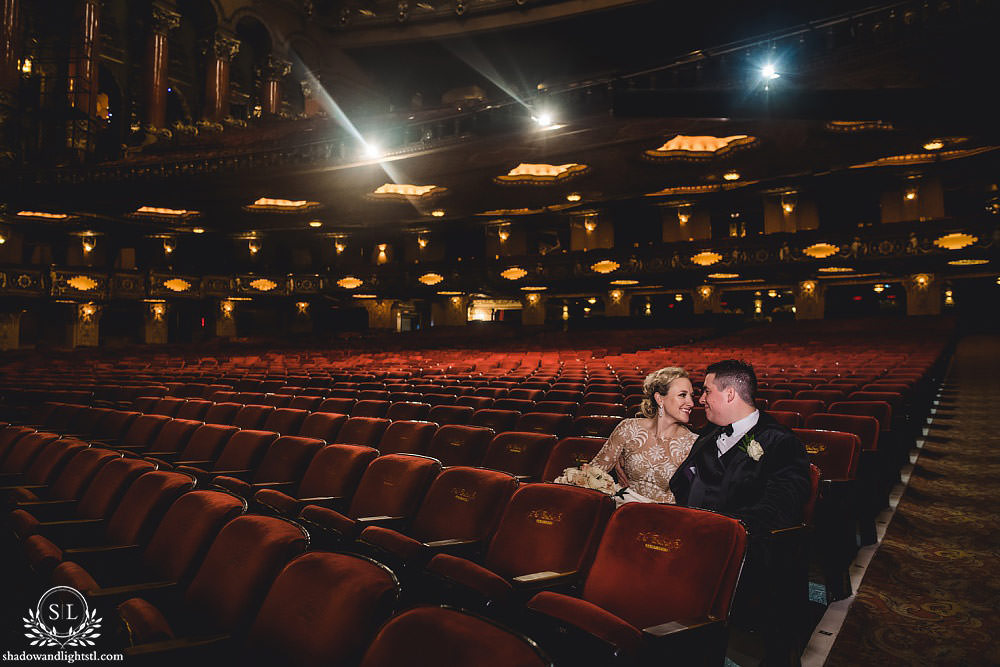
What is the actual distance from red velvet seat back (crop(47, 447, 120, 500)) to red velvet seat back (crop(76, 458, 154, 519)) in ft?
0.36

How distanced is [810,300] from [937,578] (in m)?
19.0

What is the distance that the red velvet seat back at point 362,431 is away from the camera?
3928mm

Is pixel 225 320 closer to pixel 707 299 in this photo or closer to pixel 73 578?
pixel 707 299

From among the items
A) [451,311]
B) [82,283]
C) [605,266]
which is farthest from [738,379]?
[451,311]

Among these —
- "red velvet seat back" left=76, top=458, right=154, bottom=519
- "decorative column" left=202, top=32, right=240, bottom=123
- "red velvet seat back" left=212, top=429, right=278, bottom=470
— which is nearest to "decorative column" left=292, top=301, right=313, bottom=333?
"decorative column" left=202, top=32, right=240, bottom=123

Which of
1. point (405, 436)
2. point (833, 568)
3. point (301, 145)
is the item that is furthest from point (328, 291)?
point (833, 568)

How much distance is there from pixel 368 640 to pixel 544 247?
23176 mm

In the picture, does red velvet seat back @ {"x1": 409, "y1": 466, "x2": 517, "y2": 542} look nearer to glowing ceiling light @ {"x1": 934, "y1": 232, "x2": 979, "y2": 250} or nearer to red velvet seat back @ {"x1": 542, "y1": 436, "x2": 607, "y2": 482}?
red velvet seat back @ {"x1": 542, "y1": 436, "x2": 607, "y2": 482}

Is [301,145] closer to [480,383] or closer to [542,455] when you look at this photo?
[480,383]

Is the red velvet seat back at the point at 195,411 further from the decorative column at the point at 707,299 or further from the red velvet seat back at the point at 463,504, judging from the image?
the decorative column at the point at 707,299

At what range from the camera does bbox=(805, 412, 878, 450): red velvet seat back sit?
341 cm

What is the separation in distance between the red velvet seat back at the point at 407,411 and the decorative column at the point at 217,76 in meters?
22.0

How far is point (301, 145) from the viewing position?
13922 mm

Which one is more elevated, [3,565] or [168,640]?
[168,640]
